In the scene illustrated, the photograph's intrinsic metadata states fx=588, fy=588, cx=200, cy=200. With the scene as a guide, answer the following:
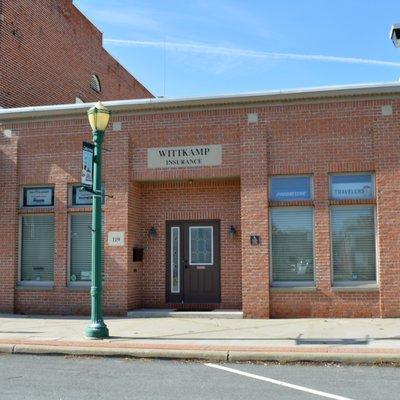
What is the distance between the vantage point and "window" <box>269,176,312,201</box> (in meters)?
14.6

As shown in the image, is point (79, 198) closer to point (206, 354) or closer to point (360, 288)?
point (206, 354)

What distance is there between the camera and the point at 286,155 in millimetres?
14594

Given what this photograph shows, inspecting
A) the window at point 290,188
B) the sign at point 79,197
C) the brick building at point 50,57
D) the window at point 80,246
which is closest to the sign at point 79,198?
the sign at point 79,197

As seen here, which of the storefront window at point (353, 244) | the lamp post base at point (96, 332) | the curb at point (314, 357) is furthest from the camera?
the storefront window at point (353, 244)

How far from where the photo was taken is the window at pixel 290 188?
1462cm

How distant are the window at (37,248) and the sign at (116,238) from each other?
5.95 feet

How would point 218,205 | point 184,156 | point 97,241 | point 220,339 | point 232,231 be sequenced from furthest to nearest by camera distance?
point 218,205 < point 232,231 < point 184,156 < point 97,241 < point 220,339

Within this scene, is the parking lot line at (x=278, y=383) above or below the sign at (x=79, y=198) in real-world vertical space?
below

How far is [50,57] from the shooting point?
2189cm

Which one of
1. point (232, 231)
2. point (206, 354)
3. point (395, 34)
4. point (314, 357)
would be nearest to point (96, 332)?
point (206, 354)

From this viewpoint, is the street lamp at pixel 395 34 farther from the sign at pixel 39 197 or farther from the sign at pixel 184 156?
the sign at pixel 39 197

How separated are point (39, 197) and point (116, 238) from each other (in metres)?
2.65

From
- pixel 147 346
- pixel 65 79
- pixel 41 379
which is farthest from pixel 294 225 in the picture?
pixel 65 79

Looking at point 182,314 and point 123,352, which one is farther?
point 182,314
